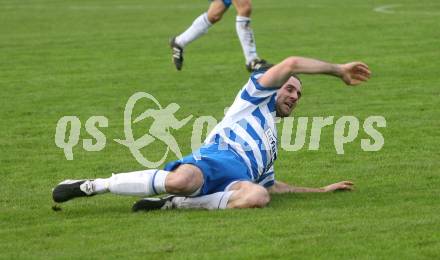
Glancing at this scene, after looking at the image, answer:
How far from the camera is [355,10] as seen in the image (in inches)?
1197

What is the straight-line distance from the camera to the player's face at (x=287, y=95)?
9688mm

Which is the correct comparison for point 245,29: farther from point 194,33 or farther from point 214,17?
point 194,33

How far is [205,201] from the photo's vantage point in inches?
362

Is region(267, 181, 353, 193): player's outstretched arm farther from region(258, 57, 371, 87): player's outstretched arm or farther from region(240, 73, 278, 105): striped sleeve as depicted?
region(258, 57, 371, 87): player's outstretched arm

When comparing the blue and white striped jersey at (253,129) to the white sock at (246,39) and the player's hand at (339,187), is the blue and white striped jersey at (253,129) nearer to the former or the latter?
the player's hand at (339,187)

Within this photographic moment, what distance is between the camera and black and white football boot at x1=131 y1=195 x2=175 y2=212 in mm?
9203

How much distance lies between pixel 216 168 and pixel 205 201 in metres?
0.28

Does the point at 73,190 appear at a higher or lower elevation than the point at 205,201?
higher

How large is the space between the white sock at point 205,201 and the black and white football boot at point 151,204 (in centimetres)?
5

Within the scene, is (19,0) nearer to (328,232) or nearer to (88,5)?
(88,5)

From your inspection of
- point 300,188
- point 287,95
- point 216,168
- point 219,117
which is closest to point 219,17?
point 219,117

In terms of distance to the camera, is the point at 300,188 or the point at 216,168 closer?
the point at 216,168

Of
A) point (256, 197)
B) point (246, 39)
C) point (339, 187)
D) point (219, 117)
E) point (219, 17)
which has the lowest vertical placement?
point (339, 187)

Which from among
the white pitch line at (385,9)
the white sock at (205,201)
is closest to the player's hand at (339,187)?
the white sock at (205,201)
